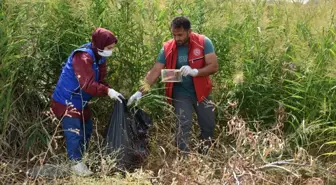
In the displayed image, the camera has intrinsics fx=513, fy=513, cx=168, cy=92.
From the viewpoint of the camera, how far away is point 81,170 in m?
4.10

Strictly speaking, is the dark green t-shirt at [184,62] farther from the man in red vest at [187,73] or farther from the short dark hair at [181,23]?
the short dark hair at [181,23]

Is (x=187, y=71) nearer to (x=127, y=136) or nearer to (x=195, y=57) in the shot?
(x=195, y=57)

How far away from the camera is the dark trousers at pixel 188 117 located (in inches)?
173

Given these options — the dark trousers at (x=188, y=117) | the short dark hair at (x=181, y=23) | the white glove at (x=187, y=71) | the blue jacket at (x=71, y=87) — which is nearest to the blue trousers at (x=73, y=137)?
the blue jacket at (x=71, y=87)

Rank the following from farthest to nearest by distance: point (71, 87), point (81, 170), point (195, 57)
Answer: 1. point (195, 57)
2. point (71, 87)
3. point (81, 170)

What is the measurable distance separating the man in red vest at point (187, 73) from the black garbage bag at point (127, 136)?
13cm

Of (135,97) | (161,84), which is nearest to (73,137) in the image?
(135,97)

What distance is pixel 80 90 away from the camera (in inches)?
166

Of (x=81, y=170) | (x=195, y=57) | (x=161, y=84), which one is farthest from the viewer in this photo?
(x=161, y=84)

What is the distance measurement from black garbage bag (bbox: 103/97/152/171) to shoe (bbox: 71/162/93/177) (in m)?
0.20

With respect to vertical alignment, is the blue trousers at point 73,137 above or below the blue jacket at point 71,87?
below

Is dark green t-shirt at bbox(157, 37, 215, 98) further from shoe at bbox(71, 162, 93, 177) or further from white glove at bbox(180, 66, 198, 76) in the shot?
shoe at bbox(71, 162, 93, 177)

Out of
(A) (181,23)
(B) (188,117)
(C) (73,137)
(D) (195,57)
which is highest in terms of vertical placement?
(A) (181,23)

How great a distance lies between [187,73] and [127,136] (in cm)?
73
